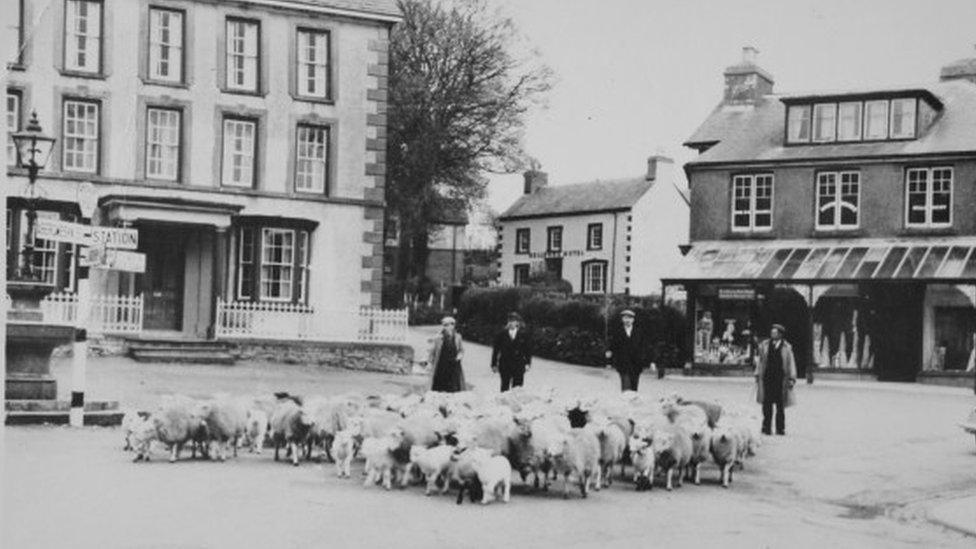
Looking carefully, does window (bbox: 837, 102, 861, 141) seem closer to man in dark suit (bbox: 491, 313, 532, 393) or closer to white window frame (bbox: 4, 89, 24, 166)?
man in dark suit (bbox: 491, 313, 532, 393)

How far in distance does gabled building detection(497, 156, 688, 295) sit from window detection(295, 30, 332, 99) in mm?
21794

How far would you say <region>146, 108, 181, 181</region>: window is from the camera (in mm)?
29484

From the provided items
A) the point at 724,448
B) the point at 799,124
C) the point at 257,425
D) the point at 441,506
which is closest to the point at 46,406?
the point at 257,425

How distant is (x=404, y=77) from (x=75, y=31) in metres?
15.8

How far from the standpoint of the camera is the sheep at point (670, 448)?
43.2 feet

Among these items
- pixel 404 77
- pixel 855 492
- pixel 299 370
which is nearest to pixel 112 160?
pixel 299 370

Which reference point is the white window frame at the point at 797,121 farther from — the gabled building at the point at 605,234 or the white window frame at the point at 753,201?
the gabled building at the point at 605,234

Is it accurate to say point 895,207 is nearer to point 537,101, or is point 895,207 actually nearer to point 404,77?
point 537,101

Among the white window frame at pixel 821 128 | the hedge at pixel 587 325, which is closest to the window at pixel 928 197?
the white window frame at pixel 821 128

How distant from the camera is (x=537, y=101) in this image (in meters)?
34.9

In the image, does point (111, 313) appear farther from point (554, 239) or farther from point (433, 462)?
point (554, 239)

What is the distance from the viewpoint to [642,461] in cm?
1305

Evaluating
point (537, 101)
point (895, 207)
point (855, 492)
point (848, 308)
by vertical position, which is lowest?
point (855, 492)

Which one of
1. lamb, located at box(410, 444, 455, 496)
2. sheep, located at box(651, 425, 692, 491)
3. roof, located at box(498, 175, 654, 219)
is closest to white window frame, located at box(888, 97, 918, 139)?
roof, located at box(498, 175, 654, 219)
